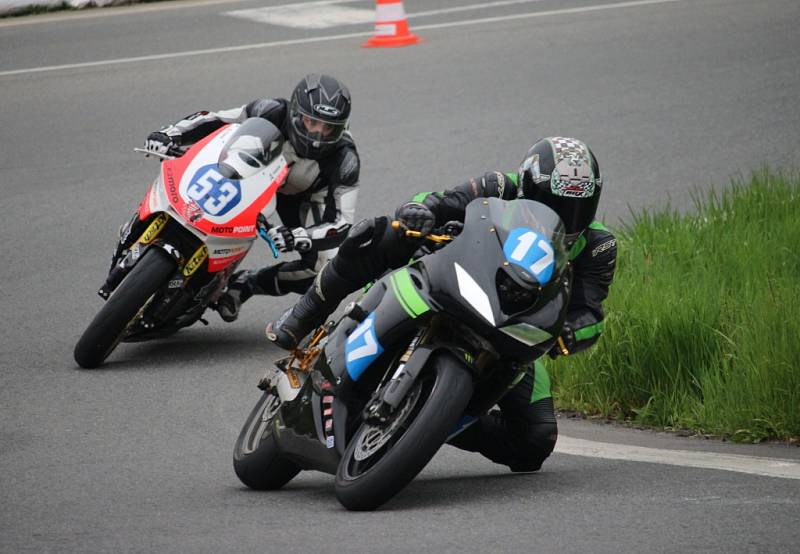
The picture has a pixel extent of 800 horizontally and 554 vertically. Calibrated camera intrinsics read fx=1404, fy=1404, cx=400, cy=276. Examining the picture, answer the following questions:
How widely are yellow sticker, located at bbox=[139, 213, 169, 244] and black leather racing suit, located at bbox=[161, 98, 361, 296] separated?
81 centimetres

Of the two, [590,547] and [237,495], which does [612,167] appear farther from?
[590,547]

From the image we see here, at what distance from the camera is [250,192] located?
302 inches

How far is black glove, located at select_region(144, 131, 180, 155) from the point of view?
816 cm

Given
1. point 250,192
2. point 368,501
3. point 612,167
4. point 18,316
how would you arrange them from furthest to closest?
point 612,167, point 18,316, point 250,192, point 368,501

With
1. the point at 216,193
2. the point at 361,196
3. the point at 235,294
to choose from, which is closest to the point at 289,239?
the point at 216,193

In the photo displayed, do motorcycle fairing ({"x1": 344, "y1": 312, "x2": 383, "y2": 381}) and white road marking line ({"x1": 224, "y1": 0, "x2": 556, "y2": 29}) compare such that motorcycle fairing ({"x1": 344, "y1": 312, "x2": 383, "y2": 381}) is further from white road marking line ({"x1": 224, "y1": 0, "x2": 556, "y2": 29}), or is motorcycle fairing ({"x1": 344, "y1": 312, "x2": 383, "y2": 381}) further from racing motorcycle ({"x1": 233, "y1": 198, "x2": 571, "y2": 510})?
white road marking line ({"x1": 224, "y1": 0, "x2": 556, "y2": 29})

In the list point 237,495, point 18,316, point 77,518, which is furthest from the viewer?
point 18,316

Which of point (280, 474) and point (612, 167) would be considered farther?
point (612, 167)

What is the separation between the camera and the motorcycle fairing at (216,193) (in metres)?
7.59

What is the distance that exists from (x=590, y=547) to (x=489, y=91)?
361 inches

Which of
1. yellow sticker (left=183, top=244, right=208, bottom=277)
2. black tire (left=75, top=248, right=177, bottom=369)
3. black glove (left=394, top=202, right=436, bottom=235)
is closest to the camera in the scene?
black glove (left=394, top=202, right=436, bottom=235)

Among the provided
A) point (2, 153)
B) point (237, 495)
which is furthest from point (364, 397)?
point (2, 153)

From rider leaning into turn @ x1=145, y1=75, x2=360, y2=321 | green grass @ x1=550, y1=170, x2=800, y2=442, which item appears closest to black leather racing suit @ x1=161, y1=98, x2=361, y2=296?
rider leaning into turn @ x1=145, y1=75, x2=360, y2=321

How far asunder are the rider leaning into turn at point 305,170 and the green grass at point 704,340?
5.36ft
